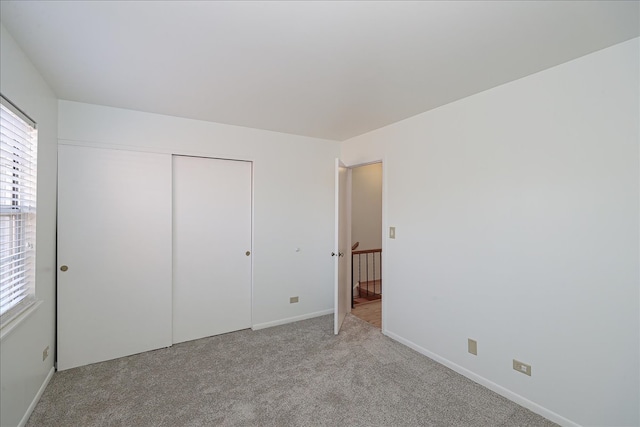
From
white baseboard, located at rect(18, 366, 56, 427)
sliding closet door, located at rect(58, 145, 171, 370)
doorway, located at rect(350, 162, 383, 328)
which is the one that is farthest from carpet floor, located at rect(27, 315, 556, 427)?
doorway, located at rect(350, 162, 383, 328)

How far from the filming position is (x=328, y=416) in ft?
6.65

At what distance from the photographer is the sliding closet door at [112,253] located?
264cm

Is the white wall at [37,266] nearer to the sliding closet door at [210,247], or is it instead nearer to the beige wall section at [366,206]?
the sliding closet door at [210,247]

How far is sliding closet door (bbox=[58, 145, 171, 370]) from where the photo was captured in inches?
104

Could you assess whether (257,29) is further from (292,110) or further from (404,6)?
(292,110)

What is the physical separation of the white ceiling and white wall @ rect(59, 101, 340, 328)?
0.37 m

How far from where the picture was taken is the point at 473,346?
250cm

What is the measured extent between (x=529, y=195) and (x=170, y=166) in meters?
3.32

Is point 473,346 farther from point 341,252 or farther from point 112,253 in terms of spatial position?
point 112,253

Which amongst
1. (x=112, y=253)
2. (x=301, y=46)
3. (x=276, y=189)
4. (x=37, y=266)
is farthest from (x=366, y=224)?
(x=37, y=266)

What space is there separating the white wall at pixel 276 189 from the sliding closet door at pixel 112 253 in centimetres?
25

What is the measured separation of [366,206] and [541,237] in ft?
12.2

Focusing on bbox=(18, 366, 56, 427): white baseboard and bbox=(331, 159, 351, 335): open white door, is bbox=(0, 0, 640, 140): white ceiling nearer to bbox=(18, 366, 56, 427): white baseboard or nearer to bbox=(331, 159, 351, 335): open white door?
bbox=(331, 159, 351, 335): open white door

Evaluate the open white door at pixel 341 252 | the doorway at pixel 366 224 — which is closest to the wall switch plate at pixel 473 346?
the open white door at pixel 341 252
